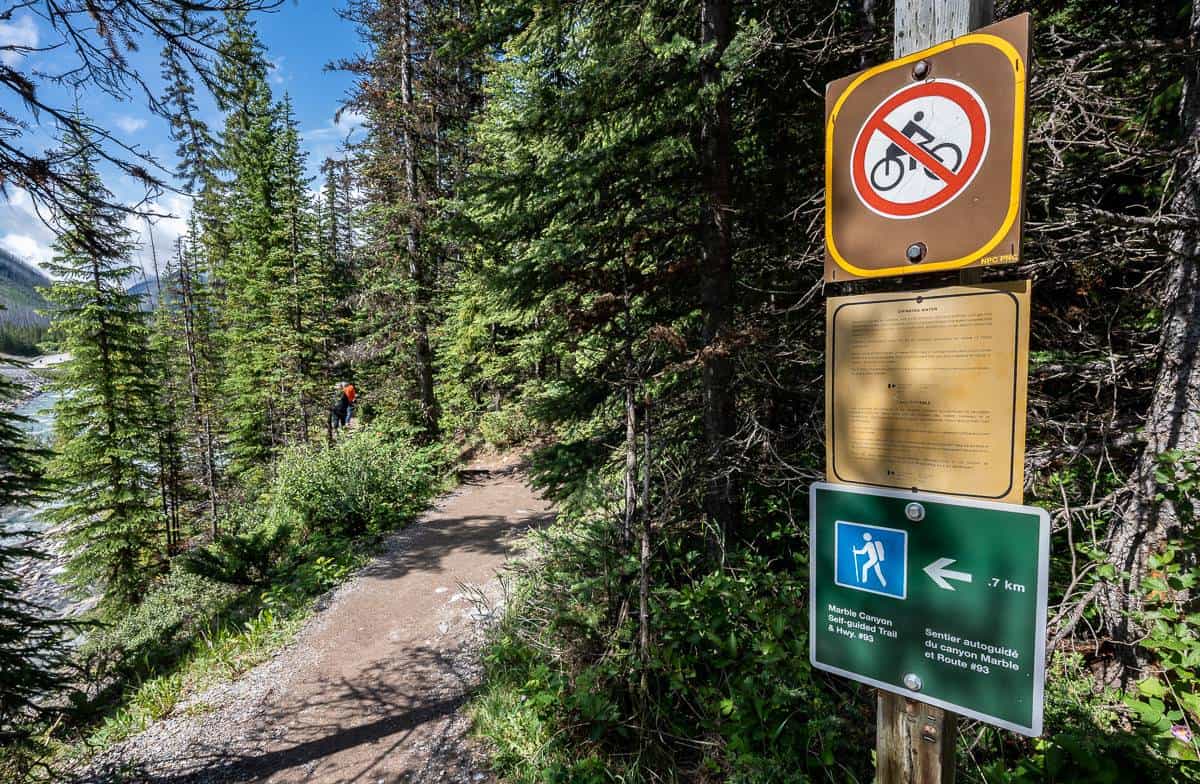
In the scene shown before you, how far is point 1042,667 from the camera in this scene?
1.24 metres

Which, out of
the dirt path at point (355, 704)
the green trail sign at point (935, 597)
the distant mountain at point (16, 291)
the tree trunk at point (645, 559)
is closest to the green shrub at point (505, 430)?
the dirt path at point (355, 704)

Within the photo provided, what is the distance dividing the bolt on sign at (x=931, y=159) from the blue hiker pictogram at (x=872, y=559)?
0.79 m

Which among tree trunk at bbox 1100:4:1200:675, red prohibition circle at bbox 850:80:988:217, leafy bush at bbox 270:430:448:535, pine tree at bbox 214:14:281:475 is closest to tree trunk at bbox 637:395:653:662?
red prohibition circle at bbox 850:80:988:217

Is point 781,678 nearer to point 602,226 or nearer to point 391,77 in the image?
point 602,226

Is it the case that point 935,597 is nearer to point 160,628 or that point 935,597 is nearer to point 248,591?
point 248,591

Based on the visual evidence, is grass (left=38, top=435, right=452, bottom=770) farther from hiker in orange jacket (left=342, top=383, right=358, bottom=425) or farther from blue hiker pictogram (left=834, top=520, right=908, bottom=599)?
blue hiker pictogram (left=834, top=520, right=908, bottom=599)

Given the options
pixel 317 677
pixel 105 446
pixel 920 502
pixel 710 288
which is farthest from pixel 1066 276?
pixel 105 446

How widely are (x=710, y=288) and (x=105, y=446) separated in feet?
55.0

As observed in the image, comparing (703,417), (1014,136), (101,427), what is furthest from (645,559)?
(101,427)

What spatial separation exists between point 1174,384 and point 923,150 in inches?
126

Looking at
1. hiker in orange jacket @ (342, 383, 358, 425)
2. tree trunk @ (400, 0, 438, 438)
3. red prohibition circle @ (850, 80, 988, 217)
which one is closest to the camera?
red prohibition circle @ (850, 80, 988, 217)

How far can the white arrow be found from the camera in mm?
1373

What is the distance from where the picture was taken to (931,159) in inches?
58.4

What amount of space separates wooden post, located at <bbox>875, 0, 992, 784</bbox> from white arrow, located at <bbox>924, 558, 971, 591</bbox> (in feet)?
1.35
